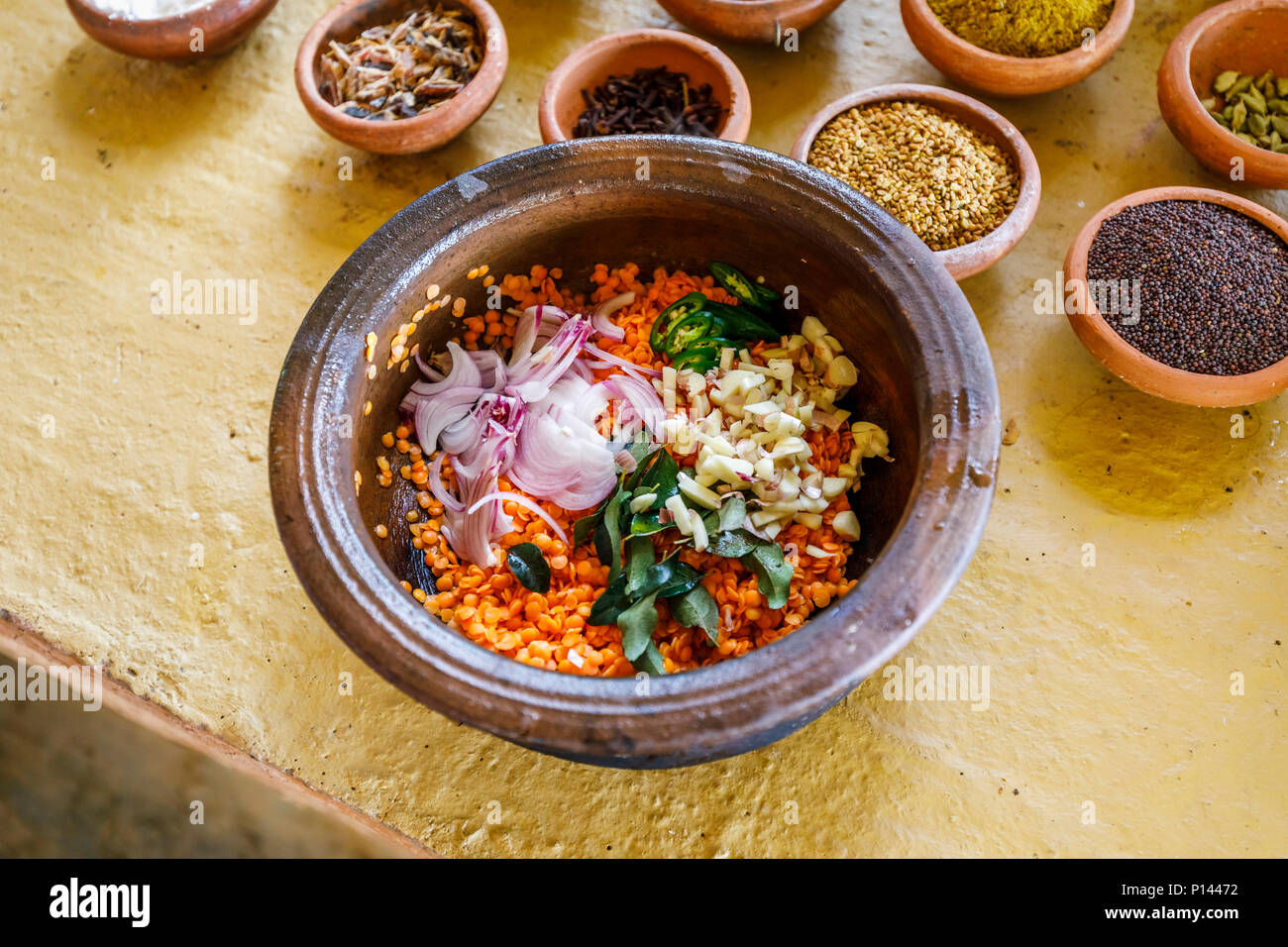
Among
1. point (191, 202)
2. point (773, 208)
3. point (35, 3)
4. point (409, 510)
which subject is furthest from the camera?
point (35, 3)

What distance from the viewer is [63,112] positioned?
9.86ft

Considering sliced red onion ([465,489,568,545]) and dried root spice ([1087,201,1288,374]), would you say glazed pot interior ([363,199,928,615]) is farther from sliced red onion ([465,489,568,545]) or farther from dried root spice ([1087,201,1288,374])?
dried root spice ([1087,201,1288,374])

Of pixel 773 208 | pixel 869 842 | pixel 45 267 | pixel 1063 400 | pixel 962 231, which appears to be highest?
pixel 773 208

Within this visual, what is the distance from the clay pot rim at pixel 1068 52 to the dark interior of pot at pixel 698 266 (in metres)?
1.11

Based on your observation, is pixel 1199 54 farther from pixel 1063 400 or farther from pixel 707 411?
pixel 707 411

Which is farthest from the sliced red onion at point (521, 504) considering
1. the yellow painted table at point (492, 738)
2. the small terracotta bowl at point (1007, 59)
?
the small terracotta bowl at point (1007, 59)

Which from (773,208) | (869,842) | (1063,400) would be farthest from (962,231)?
(869,842)

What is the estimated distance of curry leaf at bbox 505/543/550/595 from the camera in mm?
1923

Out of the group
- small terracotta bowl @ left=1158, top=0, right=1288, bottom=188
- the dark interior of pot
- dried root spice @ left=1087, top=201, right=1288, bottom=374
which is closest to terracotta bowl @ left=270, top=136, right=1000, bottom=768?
the dark interior of pot

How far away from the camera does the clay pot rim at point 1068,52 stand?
8.59 ft

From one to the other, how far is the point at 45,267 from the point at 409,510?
1.56 metres

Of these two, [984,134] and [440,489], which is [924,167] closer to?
[984,134]

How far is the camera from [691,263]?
2.20 meters

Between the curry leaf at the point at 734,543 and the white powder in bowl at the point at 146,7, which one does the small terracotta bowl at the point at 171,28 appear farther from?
the curry leaf at the point at 734,543
